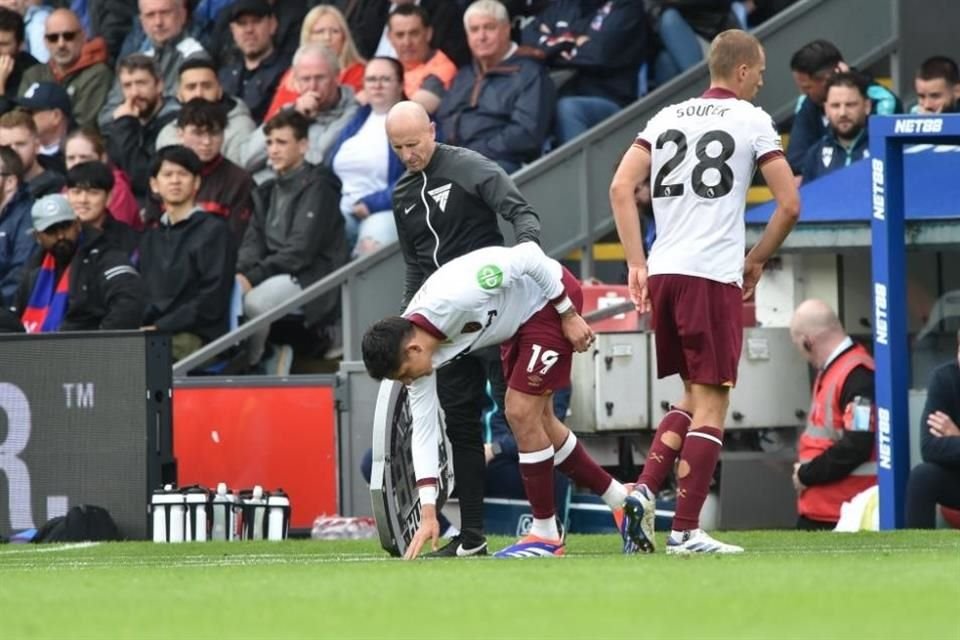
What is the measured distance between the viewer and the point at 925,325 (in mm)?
13578

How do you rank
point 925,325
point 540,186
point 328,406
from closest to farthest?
point 925,325, point 328,406, point 540,186

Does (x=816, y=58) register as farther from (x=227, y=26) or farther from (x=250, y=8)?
(x=227, y=26)

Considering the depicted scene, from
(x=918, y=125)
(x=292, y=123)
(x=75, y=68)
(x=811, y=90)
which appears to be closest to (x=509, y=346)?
(x=918, y=125)

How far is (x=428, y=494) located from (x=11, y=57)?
1209 cm

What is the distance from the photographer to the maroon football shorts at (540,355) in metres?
9.94

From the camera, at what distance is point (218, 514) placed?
13641 millimetres

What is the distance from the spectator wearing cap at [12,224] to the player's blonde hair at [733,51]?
897cm

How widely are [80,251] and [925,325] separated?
577 centimetres

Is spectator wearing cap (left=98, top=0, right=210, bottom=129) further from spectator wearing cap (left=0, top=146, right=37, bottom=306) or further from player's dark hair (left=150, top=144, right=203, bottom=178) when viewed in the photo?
player's dark hair (left=150, top=144, right=203, bottom=178)

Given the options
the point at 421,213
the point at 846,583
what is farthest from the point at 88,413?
the point at 846,583

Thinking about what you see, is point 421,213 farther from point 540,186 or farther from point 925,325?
point 540,186

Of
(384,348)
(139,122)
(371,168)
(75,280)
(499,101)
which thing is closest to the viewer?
(384,348)

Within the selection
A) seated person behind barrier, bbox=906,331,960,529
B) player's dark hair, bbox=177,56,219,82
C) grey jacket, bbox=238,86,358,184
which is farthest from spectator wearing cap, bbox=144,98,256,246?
seated person behind barrier, bbox=906,331,960,529

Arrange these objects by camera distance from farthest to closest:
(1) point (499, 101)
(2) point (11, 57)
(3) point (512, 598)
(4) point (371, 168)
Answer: (2) point (11, 57) → (4) point (371, 168) → (1) point (499, 101) → (3) point (512, 598)
